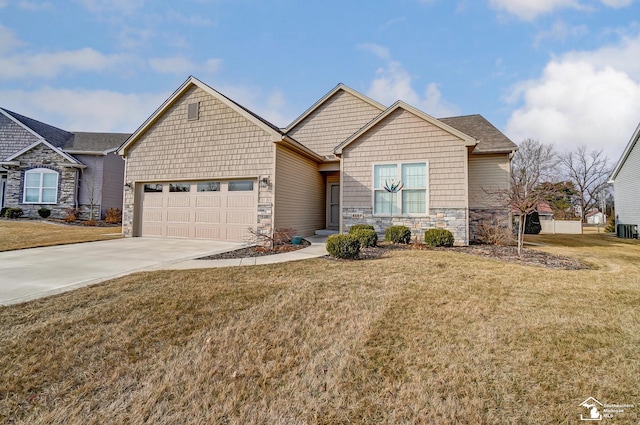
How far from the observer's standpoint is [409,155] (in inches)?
420

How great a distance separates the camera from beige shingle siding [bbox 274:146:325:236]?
10922mm

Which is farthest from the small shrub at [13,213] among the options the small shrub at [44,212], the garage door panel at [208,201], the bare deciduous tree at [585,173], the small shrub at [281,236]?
the bare deciduous tree at [585,173]

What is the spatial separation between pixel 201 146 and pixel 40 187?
1501 centimetres

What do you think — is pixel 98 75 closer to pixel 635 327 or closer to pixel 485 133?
pixel 485 133

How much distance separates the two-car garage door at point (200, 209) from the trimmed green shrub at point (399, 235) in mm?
5030

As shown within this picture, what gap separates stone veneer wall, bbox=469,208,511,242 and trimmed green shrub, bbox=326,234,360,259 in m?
6.81

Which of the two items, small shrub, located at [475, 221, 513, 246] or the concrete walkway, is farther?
small shrub, located at [475, 221, 513, 246]

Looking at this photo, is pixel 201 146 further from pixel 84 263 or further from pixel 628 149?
pixel 628 149

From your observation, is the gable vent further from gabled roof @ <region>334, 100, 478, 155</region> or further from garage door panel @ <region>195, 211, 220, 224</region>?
gabled roof @ <region>334, 100, 478, 155</region>

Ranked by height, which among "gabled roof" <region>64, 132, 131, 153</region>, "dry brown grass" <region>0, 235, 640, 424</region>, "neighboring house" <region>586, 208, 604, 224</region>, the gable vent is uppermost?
"gabled roof" <region>64, 132, 131, 153</region>

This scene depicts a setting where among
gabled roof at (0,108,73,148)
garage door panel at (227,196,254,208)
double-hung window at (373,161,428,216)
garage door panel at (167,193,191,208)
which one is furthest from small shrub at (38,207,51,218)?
double-hung window at (373,161,428,216)

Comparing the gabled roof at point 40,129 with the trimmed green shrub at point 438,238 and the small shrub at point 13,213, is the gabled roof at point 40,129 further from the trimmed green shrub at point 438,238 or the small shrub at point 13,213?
the trimmed green shrub at point 438,238

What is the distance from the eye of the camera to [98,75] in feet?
48.3

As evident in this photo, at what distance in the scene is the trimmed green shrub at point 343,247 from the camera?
725 centimetres
